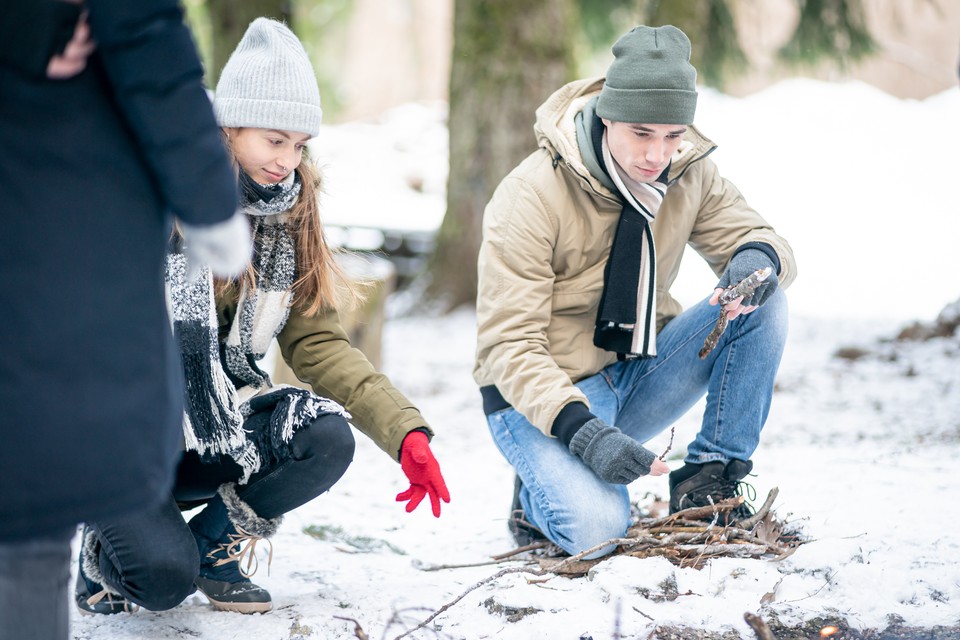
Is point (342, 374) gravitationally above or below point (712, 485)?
above

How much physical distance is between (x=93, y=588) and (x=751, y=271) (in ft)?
5.80

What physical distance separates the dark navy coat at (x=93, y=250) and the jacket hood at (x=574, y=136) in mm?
1312

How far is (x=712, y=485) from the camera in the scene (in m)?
2.51

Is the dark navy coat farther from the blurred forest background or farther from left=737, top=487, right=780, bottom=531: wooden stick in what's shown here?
the blurred forest background

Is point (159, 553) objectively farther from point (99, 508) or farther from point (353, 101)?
point (353, 101)

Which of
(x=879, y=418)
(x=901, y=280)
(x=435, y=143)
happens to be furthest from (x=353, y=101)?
(x=879, y=418)

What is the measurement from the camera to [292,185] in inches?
84.0

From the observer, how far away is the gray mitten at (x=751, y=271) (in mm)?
2450

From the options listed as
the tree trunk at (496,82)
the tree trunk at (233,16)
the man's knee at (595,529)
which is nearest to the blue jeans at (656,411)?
the man's knee at (595,529)

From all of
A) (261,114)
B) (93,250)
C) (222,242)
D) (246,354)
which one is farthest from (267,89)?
(93,250)

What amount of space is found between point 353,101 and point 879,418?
16.5 meters

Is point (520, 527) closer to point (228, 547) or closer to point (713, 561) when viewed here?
point (713, 561)

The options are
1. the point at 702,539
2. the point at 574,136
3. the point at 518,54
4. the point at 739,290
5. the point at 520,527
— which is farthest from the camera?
the point at 518,54

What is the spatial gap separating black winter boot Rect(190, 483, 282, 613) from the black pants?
0.08ft
